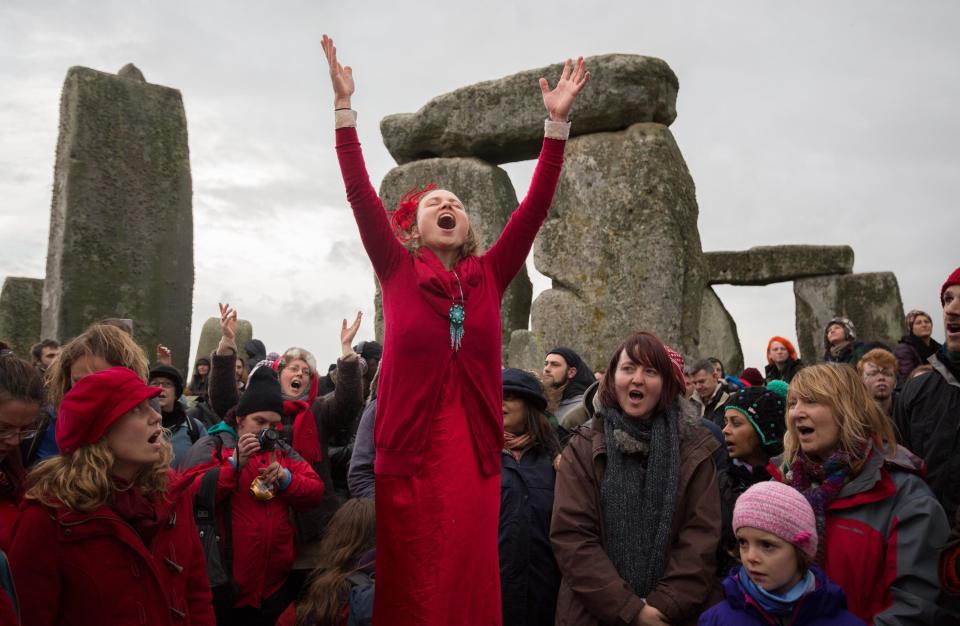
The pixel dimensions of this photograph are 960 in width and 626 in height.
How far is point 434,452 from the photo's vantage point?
8.09ft

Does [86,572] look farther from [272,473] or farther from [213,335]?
[213,335]

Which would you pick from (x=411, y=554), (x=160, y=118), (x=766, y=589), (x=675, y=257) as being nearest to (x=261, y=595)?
(x=411, y=554)

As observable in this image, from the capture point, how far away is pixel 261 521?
11.3ft

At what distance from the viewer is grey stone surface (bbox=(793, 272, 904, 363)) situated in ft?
38.8

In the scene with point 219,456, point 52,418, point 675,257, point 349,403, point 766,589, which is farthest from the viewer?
point 675,257

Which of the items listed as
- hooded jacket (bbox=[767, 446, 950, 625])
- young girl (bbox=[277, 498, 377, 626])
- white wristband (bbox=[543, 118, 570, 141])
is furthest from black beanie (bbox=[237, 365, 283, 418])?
hooded jacket (bbox=[767, 446, 950, 625])

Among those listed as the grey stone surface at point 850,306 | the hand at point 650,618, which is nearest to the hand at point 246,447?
the hand at point 650,618

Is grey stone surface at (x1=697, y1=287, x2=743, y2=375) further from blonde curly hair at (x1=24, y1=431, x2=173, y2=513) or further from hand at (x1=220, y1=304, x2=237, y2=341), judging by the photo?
blonde curly hair at (x1=24, y1=431, x2=173, y2=513)

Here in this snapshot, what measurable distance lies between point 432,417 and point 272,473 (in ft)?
3.85

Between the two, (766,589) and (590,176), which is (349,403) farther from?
(590,176)

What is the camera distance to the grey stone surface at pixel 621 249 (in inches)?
299

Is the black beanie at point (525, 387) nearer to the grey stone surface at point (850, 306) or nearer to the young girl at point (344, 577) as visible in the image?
the young girl at point (344, 577)

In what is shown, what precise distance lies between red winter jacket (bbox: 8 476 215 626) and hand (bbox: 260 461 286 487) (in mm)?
1030

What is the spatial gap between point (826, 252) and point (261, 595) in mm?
10969
